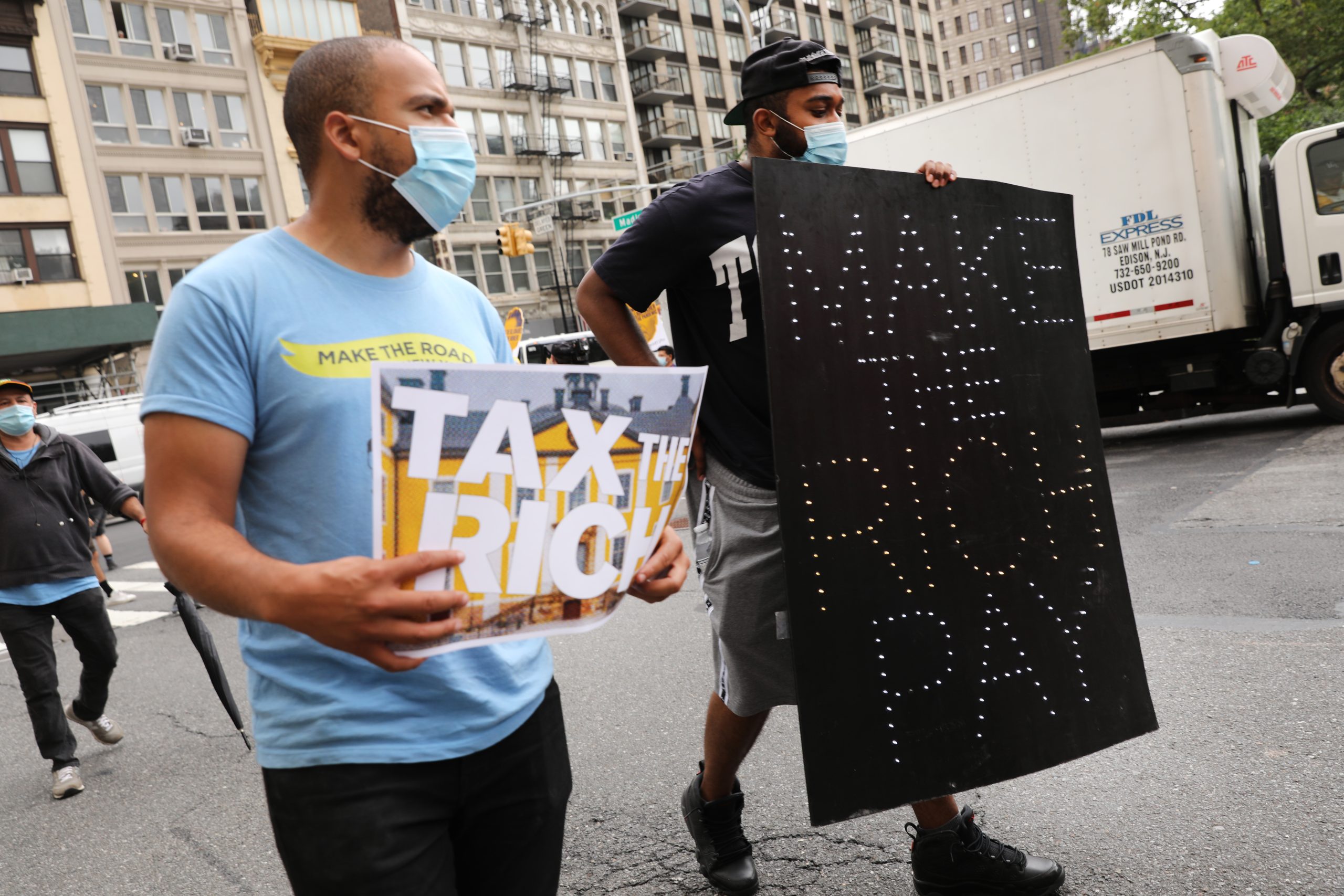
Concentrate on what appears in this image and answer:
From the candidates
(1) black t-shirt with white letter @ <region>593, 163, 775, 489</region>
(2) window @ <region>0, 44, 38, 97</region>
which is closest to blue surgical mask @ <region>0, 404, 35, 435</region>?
(1) black t-shirt with white letter @ <region>593, 163, 775, 489</region>

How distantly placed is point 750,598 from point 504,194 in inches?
1876

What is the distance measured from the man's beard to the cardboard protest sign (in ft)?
1.45

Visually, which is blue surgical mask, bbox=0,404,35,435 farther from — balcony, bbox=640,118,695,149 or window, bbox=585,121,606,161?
balcony, bbox=640,118,695,149

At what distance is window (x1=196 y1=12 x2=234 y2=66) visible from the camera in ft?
120

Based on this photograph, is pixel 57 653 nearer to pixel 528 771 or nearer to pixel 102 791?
pixel 102 791

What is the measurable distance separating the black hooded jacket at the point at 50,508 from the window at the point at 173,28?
117 feet

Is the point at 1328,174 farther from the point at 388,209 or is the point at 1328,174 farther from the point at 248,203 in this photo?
the point at 248,203

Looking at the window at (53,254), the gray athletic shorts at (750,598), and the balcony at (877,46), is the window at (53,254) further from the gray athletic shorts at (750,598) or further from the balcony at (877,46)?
the balcony at (877,46)

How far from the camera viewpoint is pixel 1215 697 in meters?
3.85

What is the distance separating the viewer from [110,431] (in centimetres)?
2159

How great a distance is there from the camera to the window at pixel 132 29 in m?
34.6

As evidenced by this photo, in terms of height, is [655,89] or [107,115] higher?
[655,89]

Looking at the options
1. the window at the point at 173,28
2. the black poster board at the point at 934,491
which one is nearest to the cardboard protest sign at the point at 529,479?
the black poster board at the point at 934,491

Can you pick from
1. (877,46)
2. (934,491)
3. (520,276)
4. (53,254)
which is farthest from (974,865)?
(877,46)
